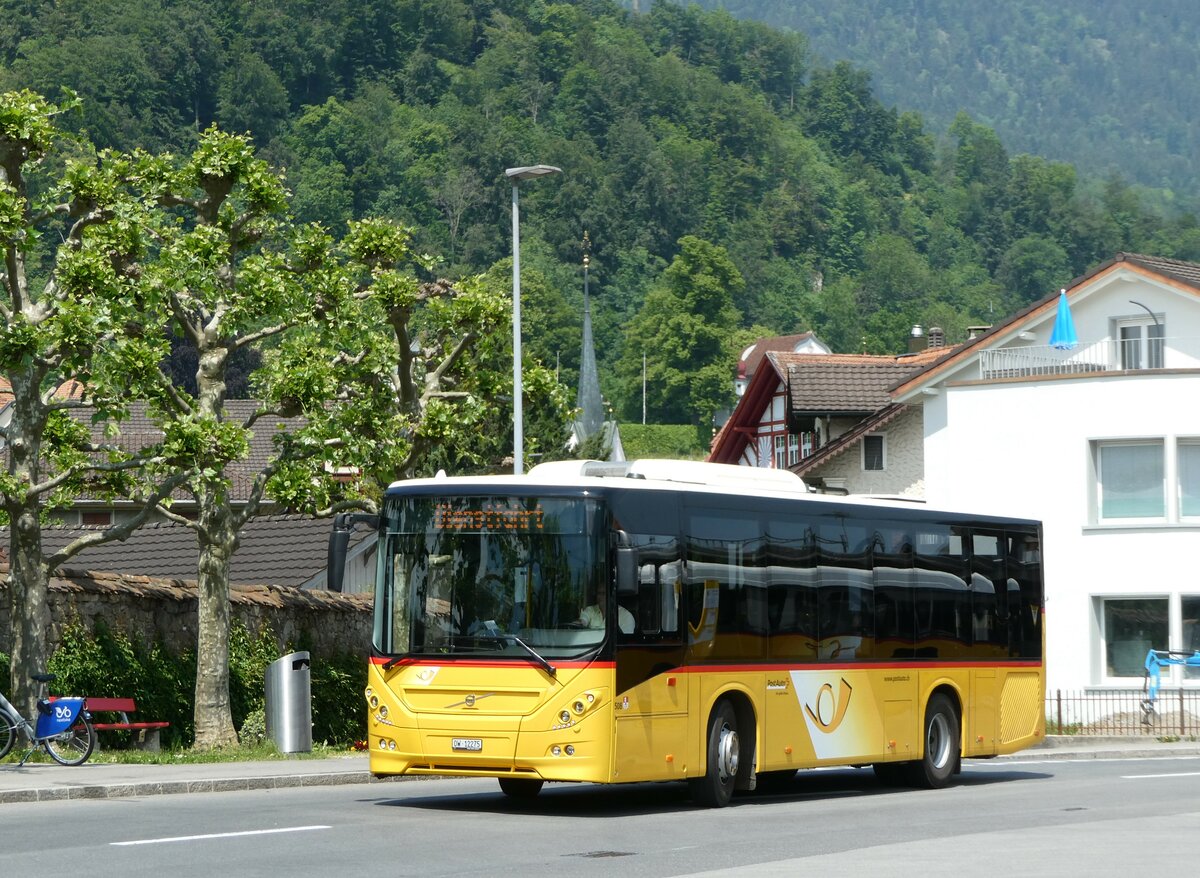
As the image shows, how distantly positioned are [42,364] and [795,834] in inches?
431

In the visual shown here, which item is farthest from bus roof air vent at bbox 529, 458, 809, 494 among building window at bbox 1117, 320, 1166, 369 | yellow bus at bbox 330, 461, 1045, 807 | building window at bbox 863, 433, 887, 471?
building window at bbox 863, 433, 887, 471

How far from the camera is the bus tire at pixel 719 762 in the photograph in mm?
17281

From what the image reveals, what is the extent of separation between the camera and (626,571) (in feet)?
52.9

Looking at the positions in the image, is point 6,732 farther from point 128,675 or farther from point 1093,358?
point 1093,358

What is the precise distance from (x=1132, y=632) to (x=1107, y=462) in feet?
11.3

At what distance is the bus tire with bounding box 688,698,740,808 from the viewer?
17.3 m

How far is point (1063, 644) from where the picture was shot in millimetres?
40062

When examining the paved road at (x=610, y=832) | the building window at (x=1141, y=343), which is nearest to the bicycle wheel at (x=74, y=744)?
the paved road at (x=610, y=832)

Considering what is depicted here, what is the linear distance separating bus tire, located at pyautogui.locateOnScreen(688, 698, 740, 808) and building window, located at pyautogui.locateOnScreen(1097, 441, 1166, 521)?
2386 cm

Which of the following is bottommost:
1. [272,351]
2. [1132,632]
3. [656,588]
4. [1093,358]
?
[1132,632]

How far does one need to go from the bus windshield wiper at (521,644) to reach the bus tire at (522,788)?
87.4 inches

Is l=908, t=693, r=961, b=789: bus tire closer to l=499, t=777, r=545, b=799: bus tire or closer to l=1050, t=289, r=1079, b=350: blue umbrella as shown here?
l=499, t=777, r=545, b=799: bus tire

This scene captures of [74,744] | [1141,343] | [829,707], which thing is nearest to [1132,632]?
[1141,343]

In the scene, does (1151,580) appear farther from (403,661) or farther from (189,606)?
(403,661)
